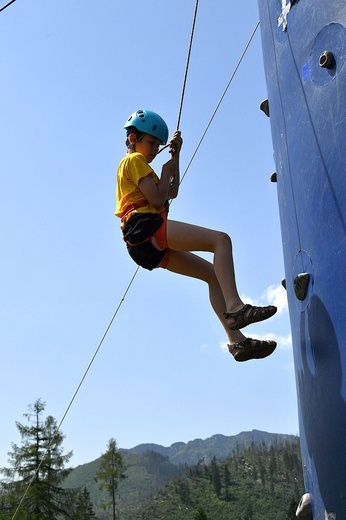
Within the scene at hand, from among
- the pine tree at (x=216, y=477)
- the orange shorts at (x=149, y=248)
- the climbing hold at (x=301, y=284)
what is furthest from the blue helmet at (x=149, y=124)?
the pine tree at (x=216, y=477)

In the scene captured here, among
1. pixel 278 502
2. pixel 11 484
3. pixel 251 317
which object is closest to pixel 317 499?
pixel 251 317

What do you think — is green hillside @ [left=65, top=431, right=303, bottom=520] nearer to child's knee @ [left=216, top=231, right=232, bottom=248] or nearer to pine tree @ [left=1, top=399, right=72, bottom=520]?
pine tree @ [left=1, top=399, right=72, bottom=520]

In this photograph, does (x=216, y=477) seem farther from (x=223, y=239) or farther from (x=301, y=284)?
(x=301, y=284)

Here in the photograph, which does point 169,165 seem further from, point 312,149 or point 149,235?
point 312,149

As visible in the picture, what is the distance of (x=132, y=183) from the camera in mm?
4520

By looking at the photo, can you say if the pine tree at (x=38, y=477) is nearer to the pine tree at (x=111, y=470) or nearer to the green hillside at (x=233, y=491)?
the pine tree at (x=111, y=470)

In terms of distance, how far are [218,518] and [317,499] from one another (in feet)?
480

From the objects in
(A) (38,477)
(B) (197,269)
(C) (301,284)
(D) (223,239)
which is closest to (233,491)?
(A) (38,477)

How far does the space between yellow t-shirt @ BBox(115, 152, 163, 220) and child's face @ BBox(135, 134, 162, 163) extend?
25 cm

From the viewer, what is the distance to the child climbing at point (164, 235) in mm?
3996

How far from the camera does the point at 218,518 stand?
14025 cm

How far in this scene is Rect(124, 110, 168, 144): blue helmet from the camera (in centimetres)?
486

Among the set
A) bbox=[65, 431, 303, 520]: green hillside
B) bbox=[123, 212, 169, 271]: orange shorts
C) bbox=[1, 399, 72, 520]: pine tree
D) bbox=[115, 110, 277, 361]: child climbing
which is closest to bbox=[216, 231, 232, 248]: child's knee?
bbox=[115, 110, 277, 361]: child climbing

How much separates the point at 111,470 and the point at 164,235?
6384cm
